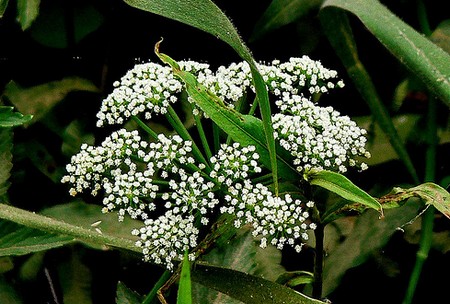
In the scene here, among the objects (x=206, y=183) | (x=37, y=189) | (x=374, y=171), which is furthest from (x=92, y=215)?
(x=374, y=171)

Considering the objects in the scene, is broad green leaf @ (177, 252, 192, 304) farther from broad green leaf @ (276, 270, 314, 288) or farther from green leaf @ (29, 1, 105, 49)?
green leaf @ (29, 1, 105, 49)

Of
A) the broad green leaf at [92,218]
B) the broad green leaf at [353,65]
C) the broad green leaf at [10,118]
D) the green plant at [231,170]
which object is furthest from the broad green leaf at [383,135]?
the broad green leaf at [10,118]

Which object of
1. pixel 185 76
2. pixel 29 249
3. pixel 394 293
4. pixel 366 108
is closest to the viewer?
pixel 185 76

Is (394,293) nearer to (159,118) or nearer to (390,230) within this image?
(390,230)

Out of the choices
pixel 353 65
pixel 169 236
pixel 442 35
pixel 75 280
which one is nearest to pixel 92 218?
pixel 75 280

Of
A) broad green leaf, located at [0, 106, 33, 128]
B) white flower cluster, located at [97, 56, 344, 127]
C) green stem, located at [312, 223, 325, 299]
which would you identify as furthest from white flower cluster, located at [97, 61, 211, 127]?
green stem, located at [312, 223, 325, 299]

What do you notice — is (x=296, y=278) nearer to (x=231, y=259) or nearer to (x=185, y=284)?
(x=231, y=259)

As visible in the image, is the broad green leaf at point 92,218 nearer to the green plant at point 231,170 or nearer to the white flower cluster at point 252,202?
the green plant at point 231,170
